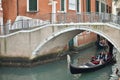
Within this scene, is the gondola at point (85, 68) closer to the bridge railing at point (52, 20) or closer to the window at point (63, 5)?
the bridge railing at point (52, 20)

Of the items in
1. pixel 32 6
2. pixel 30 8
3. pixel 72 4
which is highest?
pixel 72 4

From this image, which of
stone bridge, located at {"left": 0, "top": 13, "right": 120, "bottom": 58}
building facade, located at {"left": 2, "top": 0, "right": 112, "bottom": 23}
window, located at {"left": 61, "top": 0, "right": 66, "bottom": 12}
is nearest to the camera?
stone bridge, located at {"left": 0, "top": 13, "right": 120, "bottom": 58}

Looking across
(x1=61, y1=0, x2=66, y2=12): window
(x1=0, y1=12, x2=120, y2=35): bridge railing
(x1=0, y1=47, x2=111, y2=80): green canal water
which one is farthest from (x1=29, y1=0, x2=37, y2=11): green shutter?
(x1=0, y1=47, x2=111, y2=80): green canal water

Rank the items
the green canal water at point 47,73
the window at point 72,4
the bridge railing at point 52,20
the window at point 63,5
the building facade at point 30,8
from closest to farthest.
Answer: the green canal water at point 47,73 < the bridge railing at point 52,20 < the building facade at point 30,8 < the window at point 63,5 < the window at point 72,4

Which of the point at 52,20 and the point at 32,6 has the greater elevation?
the point at 32,6

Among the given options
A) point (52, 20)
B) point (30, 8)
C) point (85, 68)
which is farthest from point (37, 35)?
point (85, 68)

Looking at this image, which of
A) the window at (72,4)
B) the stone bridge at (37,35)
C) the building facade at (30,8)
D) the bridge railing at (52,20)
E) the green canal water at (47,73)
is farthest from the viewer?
the window at (72,4)

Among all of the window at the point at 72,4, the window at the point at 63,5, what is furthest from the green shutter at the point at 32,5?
the window at the point at 72,4

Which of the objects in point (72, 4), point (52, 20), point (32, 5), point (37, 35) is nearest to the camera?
point (37, 35)

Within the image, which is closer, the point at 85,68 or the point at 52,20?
the point at 85,68

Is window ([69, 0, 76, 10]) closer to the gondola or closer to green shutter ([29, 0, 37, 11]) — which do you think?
green shutter ([29, 0, 37, 11])

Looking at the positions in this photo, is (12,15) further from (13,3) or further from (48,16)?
(48,16)

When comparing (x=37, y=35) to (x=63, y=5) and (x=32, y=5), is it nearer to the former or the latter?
(x=32, y=5)

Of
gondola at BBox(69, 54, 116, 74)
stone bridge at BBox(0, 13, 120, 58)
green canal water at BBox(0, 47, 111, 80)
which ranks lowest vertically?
green canal water at BBox(0, 47, 111, 80)
